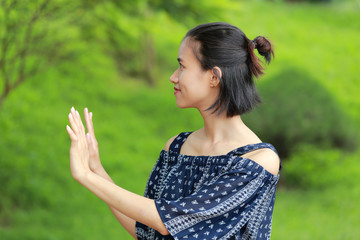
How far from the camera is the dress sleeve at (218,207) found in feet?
5.51

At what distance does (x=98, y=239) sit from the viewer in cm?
562

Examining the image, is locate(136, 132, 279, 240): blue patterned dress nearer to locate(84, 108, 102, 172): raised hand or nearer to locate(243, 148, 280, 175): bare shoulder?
locate(243, 148, 280, 175): bare shoulder

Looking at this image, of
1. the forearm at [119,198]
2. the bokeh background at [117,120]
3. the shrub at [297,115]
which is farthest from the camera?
the shrub at [297,115]

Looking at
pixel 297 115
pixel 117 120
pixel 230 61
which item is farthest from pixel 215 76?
pixel 117 120

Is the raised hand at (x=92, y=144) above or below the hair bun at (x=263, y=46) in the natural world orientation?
below

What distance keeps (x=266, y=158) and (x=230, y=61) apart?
34 centimetres

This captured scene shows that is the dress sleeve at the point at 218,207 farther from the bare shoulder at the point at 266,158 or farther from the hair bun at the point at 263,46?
the hair bun at the point at 263,46

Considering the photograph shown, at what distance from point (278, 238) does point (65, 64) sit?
567 cm

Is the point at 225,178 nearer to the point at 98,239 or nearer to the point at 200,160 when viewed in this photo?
the point at 200,160

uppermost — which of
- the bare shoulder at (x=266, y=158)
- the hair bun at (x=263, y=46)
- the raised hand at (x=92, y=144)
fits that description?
the hair bun at (x=263, y=46)

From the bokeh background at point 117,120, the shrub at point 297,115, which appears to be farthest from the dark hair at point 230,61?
the shrub at point 297,115

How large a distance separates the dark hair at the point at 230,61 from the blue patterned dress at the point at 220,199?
0.16 meters

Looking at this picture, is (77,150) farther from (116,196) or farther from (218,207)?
(218,207)

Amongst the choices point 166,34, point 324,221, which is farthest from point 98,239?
point 166,34
